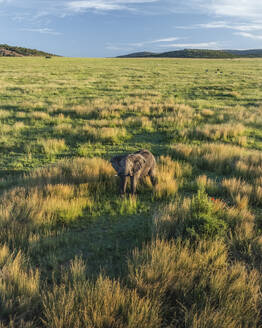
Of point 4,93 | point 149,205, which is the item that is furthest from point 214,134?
point 4,93

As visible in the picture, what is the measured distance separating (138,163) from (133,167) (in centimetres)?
15

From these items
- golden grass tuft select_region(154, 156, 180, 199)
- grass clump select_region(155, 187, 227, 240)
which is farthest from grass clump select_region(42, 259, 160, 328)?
golden grass tuft select_region(154, 156, 180, 199)

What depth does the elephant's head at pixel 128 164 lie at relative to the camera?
4357 mm

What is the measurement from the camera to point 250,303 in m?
2.18

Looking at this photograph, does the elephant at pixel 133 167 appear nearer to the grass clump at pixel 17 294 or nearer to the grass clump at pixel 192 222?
the grass clump at pixel 192 222

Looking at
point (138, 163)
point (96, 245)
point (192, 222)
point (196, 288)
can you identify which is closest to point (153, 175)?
point (138, 163)

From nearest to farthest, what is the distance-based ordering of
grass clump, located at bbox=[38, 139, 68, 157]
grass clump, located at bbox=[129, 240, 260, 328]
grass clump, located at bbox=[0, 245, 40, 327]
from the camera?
grass clump, located at bbox=[129, 240, 260, 328]
grass clump, located at bbox=[0, 245, 40, 327]
grass clump, located at bbox=[38, 139, 68, 157]

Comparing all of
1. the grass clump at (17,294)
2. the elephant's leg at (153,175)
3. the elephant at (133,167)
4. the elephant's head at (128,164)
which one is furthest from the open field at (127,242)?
the elephant's head at (128,164)

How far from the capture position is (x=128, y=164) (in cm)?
438

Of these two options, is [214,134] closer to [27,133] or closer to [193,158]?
[193,158]

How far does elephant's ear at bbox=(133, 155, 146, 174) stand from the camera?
4598 mm

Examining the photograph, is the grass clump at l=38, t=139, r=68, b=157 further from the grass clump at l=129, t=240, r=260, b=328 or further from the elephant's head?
the grass clump at l=129, t=240, r=260, b=328

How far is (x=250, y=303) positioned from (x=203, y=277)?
489 millimetres

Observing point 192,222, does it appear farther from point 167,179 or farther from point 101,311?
point 101,311
